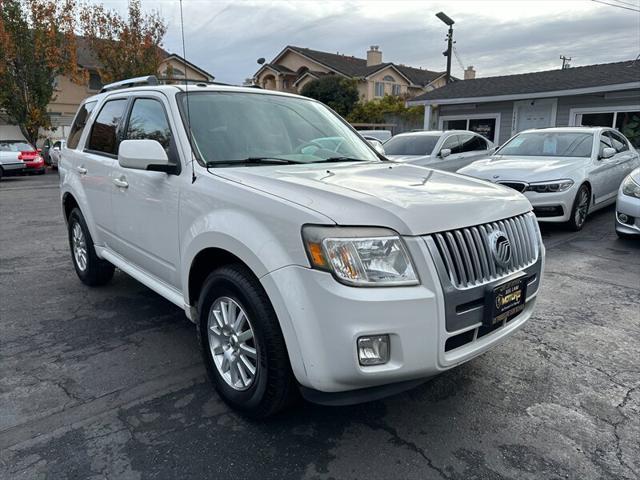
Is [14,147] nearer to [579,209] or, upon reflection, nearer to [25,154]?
[25,154]

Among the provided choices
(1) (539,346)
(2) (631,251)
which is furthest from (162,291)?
(2) (631,251)

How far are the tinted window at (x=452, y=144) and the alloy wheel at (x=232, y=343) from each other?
8.89m

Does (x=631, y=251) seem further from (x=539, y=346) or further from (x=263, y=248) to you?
(x=263, y=248)

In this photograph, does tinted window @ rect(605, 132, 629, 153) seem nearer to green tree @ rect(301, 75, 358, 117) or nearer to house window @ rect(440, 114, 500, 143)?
house window @ rect(440, 114, 500, 143)

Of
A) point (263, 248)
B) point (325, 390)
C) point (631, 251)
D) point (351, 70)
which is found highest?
point (351, 70)

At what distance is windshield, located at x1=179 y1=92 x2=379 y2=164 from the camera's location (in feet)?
10.6

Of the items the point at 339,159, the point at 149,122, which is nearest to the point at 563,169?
the point at 339,159

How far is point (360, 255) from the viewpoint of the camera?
7.23 feet

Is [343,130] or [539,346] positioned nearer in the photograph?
[539,346]

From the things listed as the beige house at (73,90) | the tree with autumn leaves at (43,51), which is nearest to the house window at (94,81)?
the beige house at (73,90)

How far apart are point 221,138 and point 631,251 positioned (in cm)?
589

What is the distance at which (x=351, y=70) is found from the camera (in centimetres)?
4147

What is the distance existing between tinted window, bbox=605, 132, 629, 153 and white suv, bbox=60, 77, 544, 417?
761cm

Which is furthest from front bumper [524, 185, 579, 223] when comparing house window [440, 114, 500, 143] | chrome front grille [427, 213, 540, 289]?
house window [440, 114, 500, 143]
